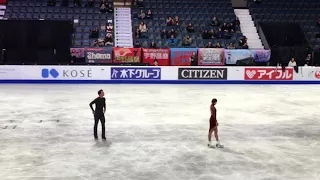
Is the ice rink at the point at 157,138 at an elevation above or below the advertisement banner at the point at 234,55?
below

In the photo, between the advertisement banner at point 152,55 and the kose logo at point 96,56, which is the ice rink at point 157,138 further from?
the advertisement banner at point 152,55

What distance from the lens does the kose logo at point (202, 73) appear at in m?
24.7

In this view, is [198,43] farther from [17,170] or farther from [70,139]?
[17,170]

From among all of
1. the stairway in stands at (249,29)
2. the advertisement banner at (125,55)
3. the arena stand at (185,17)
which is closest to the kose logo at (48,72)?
the advertisement banner at (125,55)

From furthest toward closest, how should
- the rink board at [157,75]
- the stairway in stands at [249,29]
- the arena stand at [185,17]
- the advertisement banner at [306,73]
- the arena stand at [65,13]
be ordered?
the stairway in stands at [249,29] → the arena stand at [65,13] → the arena stand at [185,17] → the advertisement banner at [306,73] → the rink board at [157,75]

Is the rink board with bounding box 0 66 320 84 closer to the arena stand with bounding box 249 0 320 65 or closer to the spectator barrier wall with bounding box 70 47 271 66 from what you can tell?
the spectator barrier wall with bounding box 70 47 271 66

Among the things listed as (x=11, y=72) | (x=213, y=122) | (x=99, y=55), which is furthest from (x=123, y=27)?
(x=213, y=122)

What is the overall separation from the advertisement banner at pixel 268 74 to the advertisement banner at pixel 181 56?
169 inches

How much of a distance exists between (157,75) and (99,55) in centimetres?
485

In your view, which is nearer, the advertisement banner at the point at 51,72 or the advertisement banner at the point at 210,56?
the advertisement banner at the point at 51,72

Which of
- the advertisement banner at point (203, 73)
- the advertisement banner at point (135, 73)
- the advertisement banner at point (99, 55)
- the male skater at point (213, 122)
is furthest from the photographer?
the advertisement banner at point (99, 55)

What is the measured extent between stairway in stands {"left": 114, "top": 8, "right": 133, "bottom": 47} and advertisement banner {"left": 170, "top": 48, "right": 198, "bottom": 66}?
4.41 meters

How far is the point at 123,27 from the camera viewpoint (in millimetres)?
32750

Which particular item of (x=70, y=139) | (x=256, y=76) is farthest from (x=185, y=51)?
(x=70, y=139)
